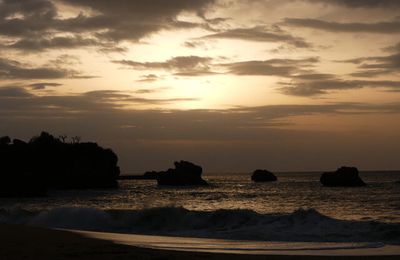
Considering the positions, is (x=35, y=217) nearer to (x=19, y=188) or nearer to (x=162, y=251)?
(x=162, y=251)

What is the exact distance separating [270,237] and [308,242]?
96.1 inches

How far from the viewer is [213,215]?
105 ft

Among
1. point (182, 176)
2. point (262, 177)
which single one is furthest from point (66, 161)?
point (262, 177)

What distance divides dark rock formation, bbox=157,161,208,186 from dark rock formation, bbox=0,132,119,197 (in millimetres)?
15636

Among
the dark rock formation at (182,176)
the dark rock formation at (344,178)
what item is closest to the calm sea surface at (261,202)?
the dark rock formation at (344,178)

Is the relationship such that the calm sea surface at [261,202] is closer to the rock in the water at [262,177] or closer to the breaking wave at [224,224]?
the breaking wave at [224,224]

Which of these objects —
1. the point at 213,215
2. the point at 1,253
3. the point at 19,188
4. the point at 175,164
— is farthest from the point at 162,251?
the point at 175,164

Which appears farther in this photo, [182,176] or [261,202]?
[182,176]

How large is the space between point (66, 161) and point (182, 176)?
3002cm

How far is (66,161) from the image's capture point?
122m

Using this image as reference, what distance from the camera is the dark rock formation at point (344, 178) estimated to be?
10972 cm

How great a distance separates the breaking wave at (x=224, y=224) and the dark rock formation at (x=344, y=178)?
81221mm

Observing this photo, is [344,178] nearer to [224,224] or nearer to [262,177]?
[262,177]

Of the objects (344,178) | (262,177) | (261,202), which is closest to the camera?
(261,202)
